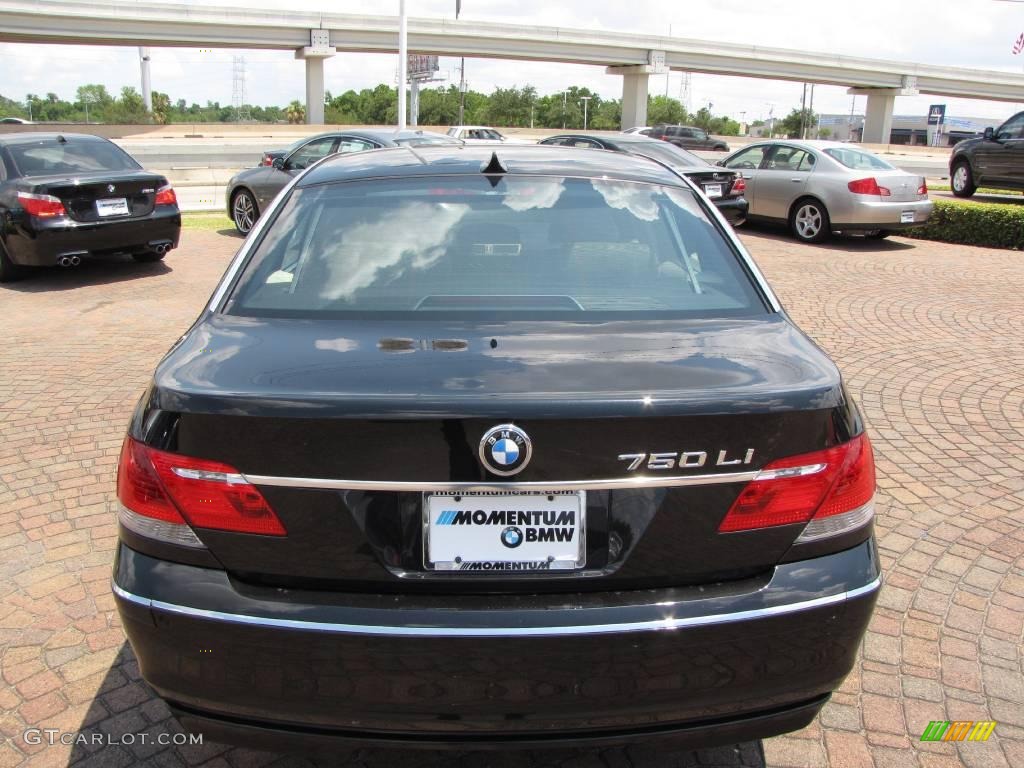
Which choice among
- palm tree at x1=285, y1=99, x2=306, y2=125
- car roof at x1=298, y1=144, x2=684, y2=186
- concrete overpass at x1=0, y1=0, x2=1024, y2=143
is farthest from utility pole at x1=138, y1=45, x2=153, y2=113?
car roof at x1=298, y1=144, x2=684, y2=186

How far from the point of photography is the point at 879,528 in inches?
168

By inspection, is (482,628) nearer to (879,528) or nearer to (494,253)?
(494,253)

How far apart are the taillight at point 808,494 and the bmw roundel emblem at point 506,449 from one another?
0.51m

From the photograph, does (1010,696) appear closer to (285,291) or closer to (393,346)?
(393,346)

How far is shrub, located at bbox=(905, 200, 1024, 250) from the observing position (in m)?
14.0

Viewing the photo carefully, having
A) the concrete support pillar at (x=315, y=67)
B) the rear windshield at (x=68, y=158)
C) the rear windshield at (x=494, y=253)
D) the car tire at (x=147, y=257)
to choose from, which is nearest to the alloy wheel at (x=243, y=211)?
the car tire at (x=147, y=257)

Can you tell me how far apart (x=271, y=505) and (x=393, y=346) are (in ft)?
1.75

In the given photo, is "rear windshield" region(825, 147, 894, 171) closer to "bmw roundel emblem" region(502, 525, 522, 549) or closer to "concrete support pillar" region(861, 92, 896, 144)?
"bmw roundel emblem" region(502, 525, 522, 549)

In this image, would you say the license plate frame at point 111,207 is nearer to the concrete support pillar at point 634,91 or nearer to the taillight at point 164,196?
the taillight at point 164,196

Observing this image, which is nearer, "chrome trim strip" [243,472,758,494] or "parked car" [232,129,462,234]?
"chrome trim strip" [243,472,758,494]

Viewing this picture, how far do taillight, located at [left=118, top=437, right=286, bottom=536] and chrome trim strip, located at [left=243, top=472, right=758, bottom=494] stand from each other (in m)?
0.06

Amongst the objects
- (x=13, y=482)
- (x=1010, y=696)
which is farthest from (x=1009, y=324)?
(x=13, y=482)

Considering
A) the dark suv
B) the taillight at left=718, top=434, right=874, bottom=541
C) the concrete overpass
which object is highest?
the concrete overpass

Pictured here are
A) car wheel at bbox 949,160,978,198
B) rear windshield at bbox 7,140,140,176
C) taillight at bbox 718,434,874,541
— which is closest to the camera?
taillight at bbox 718,434,874,541
